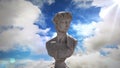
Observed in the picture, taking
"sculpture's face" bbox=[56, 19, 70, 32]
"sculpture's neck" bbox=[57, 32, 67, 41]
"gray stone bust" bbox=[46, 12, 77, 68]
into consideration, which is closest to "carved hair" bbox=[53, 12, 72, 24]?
"gray stone bust" bbox=[46, 12, 77, 68]

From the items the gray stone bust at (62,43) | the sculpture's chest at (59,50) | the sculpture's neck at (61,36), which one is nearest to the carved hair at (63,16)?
the gray stone bust at (62,43)

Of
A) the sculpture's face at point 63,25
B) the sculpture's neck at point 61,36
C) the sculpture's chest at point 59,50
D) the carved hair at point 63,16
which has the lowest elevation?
the sculpture's chest at point 59,50

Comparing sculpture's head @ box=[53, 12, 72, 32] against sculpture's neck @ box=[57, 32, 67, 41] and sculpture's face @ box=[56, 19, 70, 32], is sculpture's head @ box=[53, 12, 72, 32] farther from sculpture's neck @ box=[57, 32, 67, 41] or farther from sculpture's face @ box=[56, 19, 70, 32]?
sculpture's neck @ box=[57, 32, 67, 41]

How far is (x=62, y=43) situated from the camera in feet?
41.3

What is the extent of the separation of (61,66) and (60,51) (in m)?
0.59

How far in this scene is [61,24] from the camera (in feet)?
40.8

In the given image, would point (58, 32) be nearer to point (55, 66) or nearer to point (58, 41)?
point (58, 41)

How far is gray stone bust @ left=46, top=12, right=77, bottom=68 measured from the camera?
40.7ft

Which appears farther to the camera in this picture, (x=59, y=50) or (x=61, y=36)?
(x=61, y=36)

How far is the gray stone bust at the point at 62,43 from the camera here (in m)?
12.4

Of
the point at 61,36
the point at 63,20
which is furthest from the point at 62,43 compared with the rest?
the point at 63,20

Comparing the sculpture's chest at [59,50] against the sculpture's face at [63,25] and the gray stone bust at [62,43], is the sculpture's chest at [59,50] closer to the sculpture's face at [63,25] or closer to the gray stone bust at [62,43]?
the gray stone bust at [62,43]

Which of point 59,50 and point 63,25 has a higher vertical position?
point 63,25

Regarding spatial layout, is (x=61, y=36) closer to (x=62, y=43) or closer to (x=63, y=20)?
(x=62, y=43)
